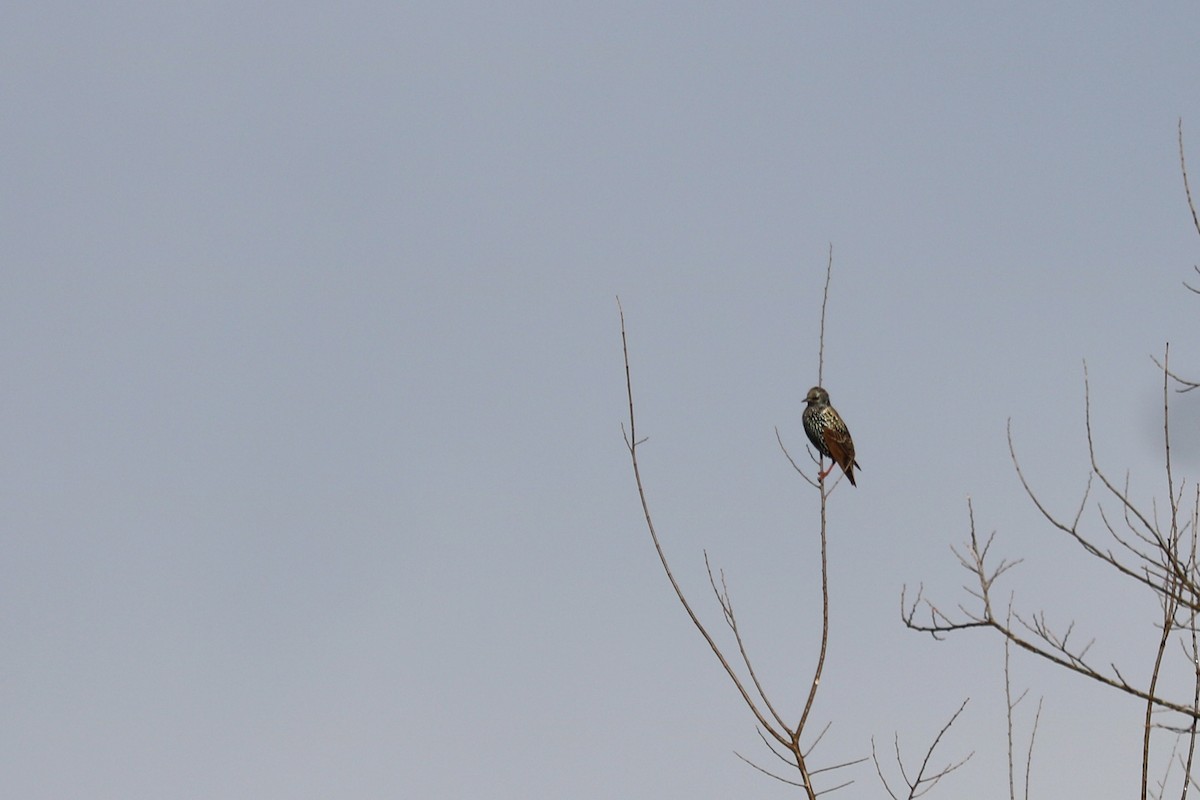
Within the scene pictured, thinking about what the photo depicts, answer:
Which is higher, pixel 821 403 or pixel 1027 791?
pixel 821 403

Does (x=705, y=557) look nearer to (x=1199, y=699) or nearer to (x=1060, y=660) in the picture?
(x=1060, y=660)

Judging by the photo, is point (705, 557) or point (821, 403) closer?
point (705, 557)

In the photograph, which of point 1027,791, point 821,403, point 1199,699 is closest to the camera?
point 1199,699

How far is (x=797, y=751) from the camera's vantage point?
168 inches

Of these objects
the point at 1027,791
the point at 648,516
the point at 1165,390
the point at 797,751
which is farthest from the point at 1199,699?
the point at 648,516

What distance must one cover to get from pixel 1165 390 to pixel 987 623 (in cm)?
139

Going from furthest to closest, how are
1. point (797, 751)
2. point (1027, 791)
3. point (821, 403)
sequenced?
point (821, 403) → point (1027, 791) → point (797, 751)

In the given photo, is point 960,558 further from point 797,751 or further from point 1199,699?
point 797,751

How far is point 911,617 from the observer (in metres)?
5.02

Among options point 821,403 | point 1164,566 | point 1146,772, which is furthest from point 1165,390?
point 821,403

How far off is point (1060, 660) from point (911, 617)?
2.61 ft

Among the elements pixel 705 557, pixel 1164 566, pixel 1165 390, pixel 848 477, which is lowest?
pixel 705 557

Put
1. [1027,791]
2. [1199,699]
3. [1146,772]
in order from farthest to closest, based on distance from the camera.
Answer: [1027,791]
[1199,699]
[1146,772]

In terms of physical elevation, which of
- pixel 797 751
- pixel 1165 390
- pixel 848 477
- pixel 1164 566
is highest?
pixel 848 477
